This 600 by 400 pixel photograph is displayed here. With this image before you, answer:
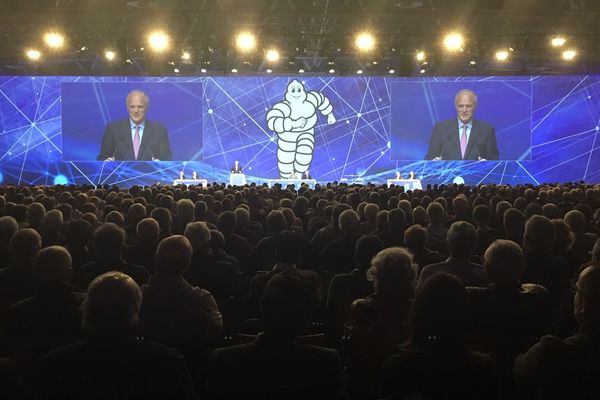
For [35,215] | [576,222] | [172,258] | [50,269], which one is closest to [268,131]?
[35,215]

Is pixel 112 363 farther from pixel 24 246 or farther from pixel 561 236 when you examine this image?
pixel 561 236

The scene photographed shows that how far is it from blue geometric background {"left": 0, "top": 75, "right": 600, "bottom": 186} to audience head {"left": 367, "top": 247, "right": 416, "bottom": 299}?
21871 millimetres

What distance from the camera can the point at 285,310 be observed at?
7.31 feet

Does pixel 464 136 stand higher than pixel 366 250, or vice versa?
pixel 464 136

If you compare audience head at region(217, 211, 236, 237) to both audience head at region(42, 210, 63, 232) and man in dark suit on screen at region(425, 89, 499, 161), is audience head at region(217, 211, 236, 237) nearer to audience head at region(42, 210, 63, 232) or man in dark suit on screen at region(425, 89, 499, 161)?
audience head at region(42, 210, 63, 232)

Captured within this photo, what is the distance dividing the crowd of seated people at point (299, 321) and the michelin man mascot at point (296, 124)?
1897 centimetres

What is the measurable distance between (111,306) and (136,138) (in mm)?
23572

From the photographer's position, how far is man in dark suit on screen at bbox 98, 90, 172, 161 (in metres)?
24.7

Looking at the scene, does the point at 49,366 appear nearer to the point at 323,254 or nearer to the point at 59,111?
the point at 323,254

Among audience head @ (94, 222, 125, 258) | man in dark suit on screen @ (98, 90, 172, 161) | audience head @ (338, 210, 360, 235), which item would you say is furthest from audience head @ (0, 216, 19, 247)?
man in dark suit on screen @ (98, 90, 172, 161)

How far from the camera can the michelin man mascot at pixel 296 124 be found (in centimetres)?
2486

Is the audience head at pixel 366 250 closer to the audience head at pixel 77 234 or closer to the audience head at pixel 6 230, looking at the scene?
the audience head at pixel 77 234

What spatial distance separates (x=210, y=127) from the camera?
25.0m

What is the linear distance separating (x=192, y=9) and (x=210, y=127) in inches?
365
